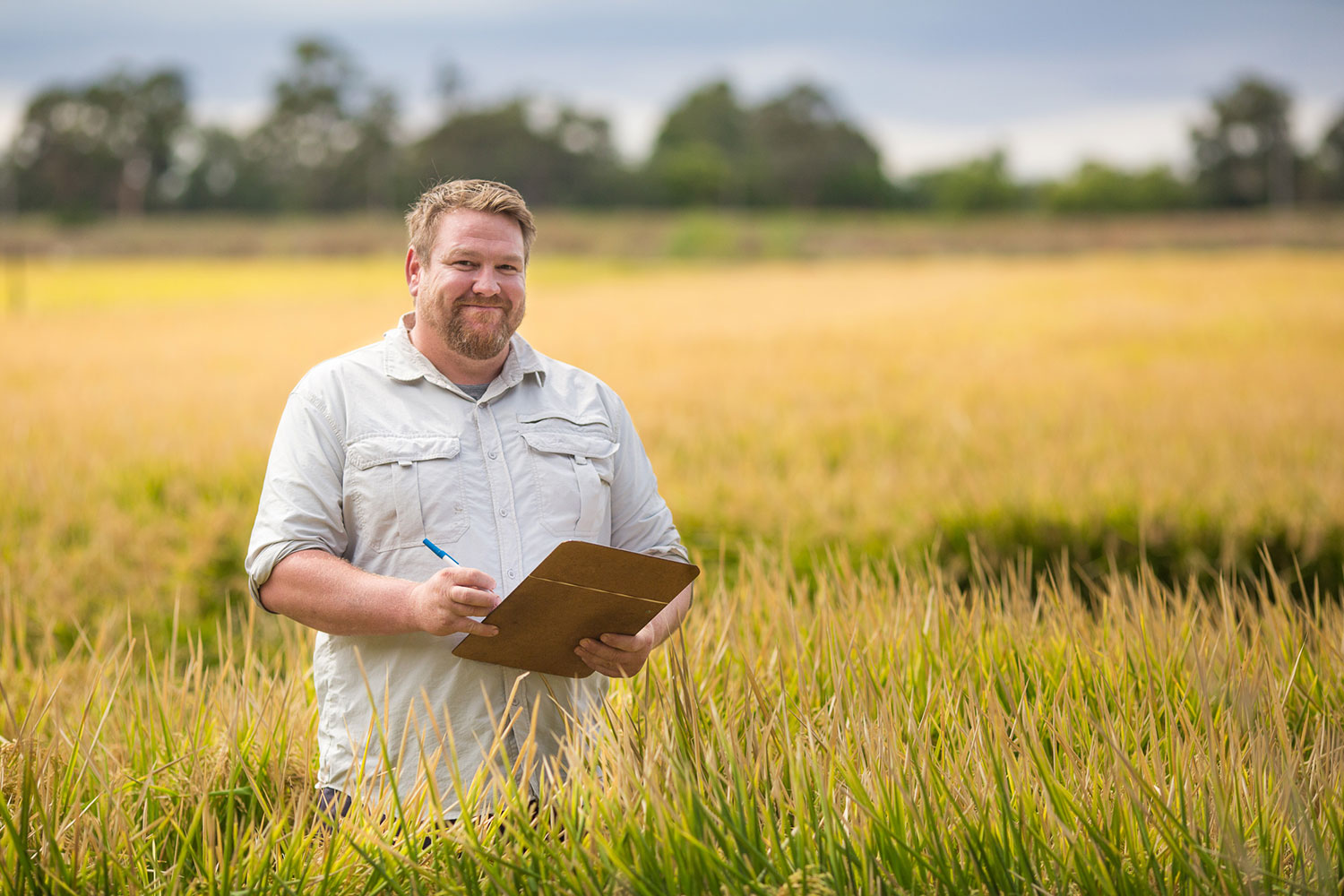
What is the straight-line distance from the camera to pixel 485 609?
2.20m

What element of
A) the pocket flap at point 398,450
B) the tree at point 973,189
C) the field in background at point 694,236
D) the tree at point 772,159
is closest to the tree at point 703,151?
the tree at point 772,159

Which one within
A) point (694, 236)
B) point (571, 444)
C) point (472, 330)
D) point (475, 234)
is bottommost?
point (571, 444)

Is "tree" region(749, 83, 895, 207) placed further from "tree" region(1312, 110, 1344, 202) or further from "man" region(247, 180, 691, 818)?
"man" region(247, 180, 691, 818)

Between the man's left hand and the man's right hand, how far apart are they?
27 cm

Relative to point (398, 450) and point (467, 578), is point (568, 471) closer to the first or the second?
point (398, 450)

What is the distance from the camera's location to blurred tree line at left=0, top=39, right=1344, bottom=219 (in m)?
73.5

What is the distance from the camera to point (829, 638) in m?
3.19

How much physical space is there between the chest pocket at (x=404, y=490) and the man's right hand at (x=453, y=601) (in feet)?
1.04

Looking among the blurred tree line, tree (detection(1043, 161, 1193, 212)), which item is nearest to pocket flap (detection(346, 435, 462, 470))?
the blurred tree line

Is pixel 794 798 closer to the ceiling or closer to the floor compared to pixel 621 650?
closer to the floor

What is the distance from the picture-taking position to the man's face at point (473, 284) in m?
2.61

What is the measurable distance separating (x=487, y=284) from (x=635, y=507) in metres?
0.69

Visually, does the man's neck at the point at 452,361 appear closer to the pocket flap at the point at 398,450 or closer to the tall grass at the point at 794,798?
the pocket flap at the point at 398,450

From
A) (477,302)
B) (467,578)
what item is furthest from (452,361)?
(467,578)
